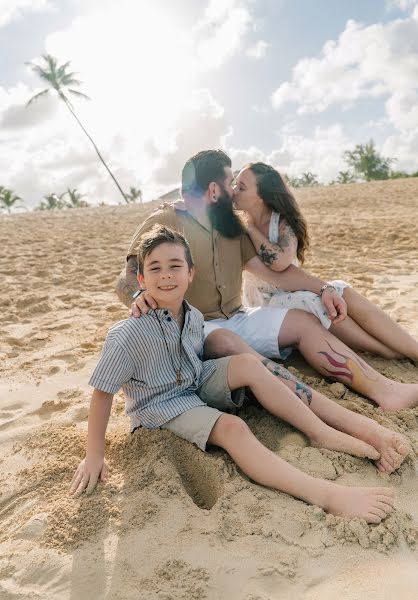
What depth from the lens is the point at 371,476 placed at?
2.00 meters

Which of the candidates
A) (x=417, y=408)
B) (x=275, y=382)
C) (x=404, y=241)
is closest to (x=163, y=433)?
(x=275, y=382)

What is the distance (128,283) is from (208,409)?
95 centimetres

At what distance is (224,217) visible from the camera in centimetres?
296

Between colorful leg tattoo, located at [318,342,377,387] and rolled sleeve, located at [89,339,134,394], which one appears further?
colorful leg tattoo, located at [318,342,377,387]

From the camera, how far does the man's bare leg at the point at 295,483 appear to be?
175 cm

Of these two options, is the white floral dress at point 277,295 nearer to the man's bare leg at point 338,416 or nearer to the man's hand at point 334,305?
the man's hand at point 334,305

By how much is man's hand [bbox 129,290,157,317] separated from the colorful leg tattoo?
1.02 m

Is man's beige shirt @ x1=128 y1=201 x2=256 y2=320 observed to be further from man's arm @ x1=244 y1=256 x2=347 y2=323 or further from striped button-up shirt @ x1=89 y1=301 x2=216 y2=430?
striped button-up shirt @ x1=89 y1=301 x2=216 y2=430

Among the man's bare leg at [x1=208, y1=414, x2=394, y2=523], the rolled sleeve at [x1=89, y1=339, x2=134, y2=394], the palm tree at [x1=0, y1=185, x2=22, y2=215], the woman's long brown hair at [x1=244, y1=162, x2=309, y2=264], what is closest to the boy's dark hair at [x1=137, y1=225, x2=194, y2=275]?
the rolled sleeve at [x1=89, y1=339, x2=134, y2=394]

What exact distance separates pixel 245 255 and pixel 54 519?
5.89 feet

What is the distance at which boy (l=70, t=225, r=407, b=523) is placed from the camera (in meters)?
1.96

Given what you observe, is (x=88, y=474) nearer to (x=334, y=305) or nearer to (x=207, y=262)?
(x=207, y=262)

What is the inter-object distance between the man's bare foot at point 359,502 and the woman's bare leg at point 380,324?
4.16 feet

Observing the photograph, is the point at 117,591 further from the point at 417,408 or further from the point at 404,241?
the point at 404,241
